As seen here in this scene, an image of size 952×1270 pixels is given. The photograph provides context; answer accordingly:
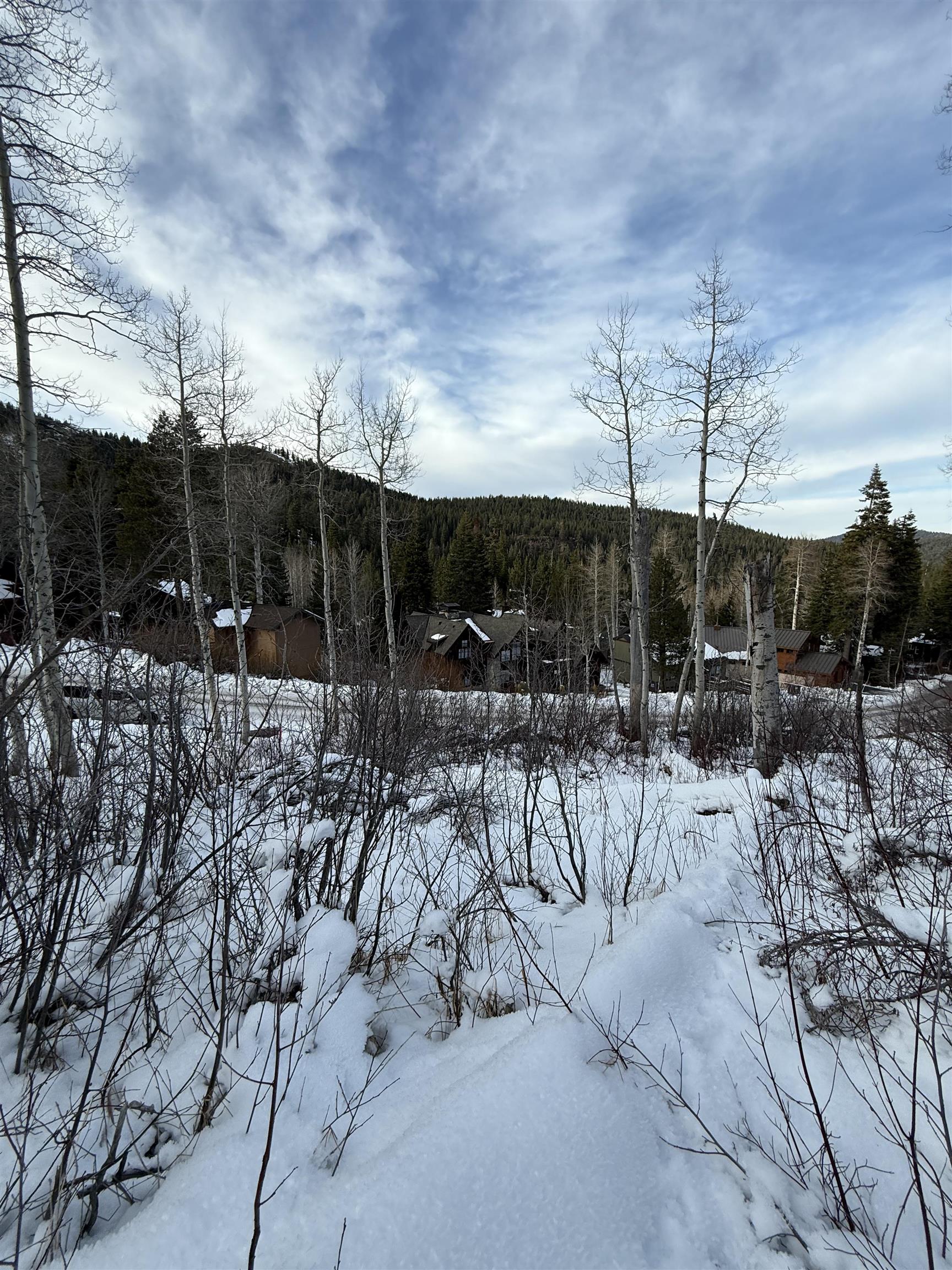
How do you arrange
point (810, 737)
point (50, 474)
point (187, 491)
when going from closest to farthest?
point (810, 737) < point (187, 491) < point (50, 474)

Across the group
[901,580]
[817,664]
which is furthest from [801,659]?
[901,580]

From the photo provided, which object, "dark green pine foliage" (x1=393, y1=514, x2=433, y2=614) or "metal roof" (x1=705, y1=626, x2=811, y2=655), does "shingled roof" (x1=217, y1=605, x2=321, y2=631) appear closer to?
"dark green pine foliage" (x1=393, y1=514, x2=433, y2=614)

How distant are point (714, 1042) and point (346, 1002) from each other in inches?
62.1

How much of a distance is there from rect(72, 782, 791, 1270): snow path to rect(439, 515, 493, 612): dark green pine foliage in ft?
134

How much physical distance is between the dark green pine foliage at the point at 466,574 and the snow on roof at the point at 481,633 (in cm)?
1386

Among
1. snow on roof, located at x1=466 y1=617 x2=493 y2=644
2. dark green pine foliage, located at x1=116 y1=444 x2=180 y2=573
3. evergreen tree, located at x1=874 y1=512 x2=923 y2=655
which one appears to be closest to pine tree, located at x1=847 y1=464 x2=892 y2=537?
evergreen tree, located at x1=874 y1=512 x2=923 y2=655

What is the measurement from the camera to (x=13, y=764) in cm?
217

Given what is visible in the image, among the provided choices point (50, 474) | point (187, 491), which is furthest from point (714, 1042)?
point (50, 474)

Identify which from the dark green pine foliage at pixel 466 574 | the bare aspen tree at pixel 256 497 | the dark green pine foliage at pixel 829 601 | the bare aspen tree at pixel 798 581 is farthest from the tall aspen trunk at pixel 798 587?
the bare aspen tree at pixel 256 497

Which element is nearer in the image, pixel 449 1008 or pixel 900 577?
pixel 449 1008

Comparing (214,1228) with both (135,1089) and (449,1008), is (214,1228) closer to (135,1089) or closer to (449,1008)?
(135,1089)

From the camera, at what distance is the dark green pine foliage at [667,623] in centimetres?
3144

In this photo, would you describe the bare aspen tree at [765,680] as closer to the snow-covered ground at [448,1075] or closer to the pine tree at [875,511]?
the snow-covered ground at [448,1075]

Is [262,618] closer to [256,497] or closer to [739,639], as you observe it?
[256,497]
